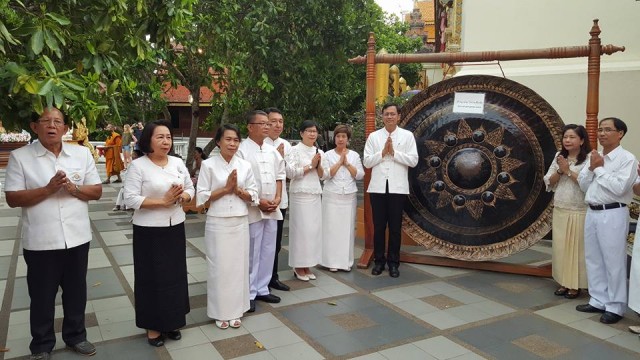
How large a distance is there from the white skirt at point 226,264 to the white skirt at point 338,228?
1.48 meters

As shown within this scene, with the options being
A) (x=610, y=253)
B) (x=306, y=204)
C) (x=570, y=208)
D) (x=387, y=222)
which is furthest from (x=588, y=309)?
(x=306, y=204)

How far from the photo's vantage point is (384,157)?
191 inches

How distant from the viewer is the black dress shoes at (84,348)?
322 centimetres

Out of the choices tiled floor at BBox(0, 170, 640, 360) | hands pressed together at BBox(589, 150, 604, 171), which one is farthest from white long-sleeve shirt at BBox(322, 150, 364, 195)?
hands pressed together at BBox(589, 150, 604, 171)

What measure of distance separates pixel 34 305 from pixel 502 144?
4.23 meters

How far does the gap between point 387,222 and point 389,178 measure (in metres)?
0.50

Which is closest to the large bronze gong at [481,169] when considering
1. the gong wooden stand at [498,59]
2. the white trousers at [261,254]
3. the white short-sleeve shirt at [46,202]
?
the gong wooden stand at [498,59]

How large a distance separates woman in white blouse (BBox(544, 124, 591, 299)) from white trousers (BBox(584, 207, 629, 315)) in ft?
0.99

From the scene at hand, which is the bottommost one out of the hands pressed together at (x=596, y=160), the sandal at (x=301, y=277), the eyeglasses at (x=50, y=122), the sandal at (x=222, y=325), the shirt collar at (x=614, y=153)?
the sandal at (x=222, y=325)

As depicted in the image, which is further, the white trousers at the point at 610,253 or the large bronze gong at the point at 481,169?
the large bronze gong at the point at 481,169

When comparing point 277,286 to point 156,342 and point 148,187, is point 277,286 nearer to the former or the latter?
point 156,342

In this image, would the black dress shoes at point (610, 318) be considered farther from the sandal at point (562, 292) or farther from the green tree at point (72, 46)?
the green tree at point (72, 46)

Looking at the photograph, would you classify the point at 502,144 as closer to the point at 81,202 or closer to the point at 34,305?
the point at 81,202

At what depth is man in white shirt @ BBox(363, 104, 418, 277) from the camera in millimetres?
4816
